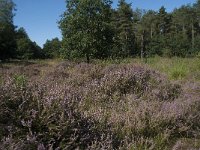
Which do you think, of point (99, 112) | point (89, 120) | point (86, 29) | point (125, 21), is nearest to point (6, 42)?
point (86, 29)

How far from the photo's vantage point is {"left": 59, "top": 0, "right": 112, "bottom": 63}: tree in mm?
16719

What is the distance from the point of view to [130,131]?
4301mm

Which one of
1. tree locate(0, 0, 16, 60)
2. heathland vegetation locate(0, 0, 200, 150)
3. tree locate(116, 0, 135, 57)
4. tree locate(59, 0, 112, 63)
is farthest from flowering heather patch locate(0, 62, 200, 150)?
tree locate(116, 0, 135, 57)

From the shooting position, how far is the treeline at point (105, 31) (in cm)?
1694

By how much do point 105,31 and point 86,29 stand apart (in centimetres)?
89

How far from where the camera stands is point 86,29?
1706cm

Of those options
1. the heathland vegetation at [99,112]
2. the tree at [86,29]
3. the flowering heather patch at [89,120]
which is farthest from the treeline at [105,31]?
the flowering heather patch at [89,120]

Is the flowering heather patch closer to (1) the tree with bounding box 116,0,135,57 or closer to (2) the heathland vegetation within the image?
(2) the heathland vegetation

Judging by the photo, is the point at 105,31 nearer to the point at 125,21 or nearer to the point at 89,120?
the point at 89,120

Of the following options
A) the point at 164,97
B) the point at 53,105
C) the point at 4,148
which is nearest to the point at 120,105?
the point at 164,97

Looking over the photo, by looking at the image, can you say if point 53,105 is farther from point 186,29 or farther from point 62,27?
point 186,29

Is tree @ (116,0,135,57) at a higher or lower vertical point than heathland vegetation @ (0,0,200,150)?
higher

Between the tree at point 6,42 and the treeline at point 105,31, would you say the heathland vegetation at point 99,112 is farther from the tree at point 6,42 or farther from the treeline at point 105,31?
the tree at point 6,42

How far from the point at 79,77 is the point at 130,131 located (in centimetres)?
364
